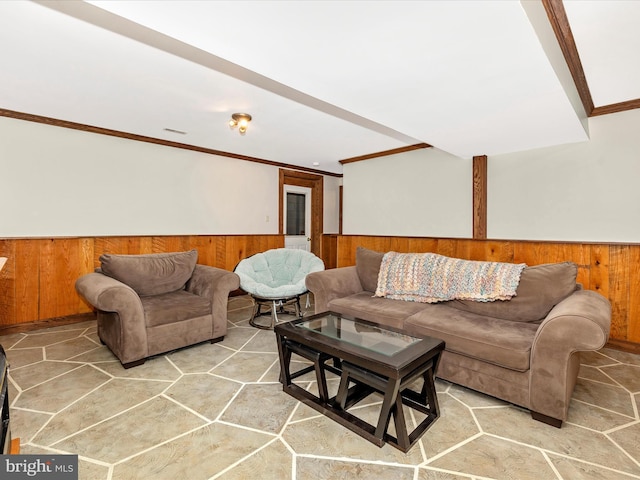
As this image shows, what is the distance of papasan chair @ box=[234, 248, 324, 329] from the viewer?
3293 millimetres

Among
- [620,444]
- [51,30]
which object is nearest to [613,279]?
[620,444]

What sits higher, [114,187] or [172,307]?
[114,187]

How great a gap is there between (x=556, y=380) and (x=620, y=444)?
401mm

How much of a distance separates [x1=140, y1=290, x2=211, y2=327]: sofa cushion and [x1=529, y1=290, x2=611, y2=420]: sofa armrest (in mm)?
2569

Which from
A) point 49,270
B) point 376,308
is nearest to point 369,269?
point 376,308

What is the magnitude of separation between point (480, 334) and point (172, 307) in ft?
7.96

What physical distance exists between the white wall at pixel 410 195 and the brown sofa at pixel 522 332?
6.06 feet

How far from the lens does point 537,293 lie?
2.30m

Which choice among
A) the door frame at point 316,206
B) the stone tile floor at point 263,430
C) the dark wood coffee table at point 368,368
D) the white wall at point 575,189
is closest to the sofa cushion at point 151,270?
the stone tile floor at point 263,430

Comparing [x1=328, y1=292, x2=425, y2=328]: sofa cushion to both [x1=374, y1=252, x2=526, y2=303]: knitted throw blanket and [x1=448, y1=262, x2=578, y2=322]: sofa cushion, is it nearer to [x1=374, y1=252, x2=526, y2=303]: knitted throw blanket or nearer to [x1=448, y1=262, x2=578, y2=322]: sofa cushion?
[x1=374, y1=252, x2=526, y2=303]: knitted throw blanket

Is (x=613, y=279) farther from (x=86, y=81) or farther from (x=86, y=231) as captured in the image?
(x=86, y=231)

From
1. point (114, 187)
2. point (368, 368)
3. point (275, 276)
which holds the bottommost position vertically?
point (368, 368)

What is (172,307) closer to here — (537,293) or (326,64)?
(326,64)

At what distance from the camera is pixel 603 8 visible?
1777 millimetres
